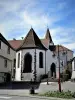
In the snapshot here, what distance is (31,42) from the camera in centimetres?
5184

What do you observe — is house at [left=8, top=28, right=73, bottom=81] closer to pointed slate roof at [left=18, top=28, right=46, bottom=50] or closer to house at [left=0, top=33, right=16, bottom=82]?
pointed slate roof at [left=18, top=28, right=46, bottom=50]

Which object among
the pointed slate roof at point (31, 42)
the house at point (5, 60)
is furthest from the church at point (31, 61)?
the house at point (5, 60)

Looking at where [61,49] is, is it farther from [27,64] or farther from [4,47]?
Result: [4,47]

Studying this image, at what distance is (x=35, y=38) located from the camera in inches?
2087

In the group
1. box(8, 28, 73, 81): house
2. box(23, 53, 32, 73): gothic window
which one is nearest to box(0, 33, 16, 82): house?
box(8, 28, 73, 81): house

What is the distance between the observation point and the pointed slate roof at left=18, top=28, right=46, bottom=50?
5112 cm

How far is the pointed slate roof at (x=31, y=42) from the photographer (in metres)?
51.1

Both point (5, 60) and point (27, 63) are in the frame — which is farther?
point (27, 63)

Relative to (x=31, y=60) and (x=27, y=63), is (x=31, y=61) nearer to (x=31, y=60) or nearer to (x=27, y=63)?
(x=31, y=60)

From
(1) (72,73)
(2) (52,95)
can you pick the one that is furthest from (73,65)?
(2) (52,95)

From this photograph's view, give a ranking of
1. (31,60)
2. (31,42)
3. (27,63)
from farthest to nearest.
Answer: (31,42), (31,60), (27,63)

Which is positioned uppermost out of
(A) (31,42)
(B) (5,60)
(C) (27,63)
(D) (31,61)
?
(A) (31,42)

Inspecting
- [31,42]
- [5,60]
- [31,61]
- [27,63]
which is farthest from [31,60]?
[5,60]

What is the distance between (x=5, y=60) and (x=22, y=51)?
5.00 metres
